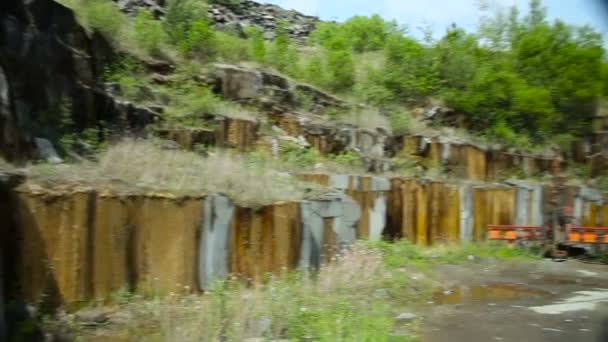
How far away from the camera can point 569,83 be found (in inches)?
987

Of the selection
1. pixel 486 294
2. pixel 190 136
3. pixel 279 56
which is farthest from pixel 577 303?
pixel 279 56

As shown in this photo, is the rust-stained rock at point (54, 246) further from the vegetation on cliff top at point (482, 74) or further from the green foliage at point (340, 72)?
the green foliage at point (340, 72)

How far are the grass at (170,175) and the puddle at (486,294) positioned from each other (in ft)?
8.70

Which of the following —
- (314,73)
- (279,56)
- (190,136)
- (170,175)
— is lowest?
(170,175)

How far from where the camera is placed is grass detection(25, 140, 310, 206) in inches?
265

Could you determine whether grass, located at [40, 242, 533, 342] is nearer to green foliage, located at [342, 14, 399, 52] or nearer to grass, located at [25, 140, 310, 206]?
grass, located at [25, 140, 310, 206]

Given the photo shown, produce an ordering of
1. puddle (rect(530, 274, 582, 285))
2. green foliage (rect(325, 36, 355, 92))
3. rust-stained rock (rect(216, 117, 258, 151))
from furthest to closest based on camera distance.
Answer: green foliage (rect(325, 36, 355, 92)) → rust-stained rock (rect(216, 117, 258, 151)) → puddle (rect(530, 274, 582, 285))

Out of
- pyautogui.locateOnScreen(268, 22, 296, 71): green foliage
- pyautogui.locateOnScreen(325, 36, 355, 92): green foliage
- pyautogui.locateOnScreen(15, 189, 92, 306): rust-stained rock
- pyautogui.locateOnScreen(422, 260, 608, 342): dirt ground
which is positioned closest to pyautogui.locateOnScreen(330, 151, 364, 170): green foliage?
pyautogui.locateOnScreen(422, 260, 608, 342): dirt ground

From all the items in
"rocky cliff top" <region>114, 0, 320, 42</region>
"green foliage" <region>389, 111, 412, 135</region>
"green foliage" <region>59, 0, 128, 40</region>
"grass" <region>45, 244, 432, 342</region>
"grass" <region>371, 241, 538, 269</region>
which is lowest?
"grass" <region>371, 241, 538, 269</region>

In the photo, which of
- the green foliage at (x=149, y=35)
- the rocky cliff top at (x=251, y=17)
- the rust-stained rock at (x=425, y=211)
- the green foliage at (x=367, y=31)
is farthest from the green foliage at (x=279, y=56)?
the green foliage at (x=367, y=31)

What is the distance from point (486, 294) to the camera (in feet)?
31.4

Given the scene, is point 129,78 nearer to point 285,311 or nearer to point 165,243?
point 165,243

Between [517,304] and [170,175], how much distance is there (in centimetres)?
519

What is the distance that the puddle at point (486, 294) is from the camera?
9.05 metres
